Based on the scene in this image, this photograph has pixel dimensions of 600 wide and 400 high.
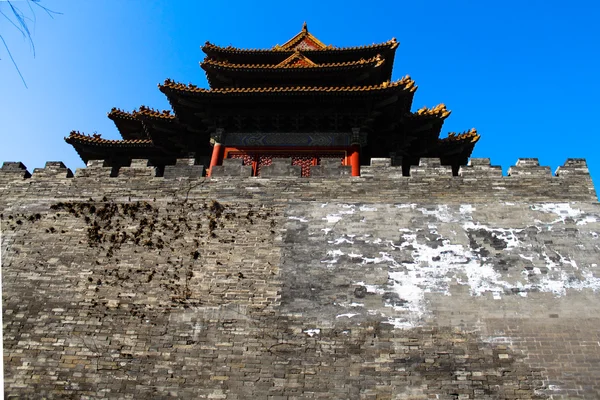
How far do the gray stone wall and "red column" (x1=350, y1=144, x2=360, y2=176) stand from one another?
1625 millimetres

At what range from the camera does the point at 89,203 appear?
30.7 feet

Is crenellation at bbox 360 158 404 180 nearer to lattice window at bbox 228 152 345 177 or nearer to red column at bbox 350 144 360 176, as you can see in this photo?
red column at bbox 350 144 360 176

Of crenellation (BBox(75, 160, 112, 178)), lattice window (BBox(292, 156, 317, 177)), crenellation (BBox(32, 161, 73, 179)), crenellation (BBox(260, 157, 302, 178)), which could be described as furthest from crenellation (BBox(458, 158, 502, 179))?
crenellation (BBox(32, 161, 73, 179))

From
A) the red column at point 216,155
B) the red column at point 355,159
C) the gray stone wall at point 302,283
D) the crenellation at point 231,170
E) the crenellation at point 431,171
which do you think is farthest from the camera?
the red column at point 216,155

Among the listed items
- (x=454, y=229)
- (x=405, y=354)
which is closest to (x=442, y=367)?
(x=405, y=354)

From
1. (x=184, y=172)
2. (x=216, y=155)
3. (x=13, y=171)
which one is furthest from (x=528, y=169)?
(x=13, y=171)

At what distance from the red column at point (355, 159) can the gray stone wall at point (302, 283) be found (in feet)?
5.33

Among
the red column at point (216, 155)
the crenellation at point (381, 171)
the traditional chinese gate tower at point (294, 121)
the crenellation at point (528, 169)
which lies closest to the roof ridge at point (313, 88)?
the traditional chinese gate tower at point (294, 121)

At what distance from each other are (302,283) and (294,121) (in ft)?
16.9

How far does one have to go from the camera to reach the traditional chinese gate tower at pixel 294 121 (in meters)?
11.7

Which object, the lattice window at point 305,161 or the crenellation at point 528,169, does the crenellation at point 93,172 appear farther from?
the crenellation at point 528,169

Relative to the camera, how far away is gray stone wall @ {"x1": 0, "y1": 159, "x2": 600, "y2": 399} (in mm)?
7035

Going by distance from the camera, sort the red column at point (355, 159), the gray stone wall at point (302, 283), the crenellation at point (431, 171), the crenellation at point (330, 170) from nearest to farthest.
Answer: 1. the gray stone wall at point (302, 283)
2. the crenellation at point (431, 171)
3. the crenellation at point (330, 170)
4. the red column at point (355, 159)

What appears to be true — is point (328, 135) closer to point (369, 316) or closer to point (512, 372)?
point (369, 316)
